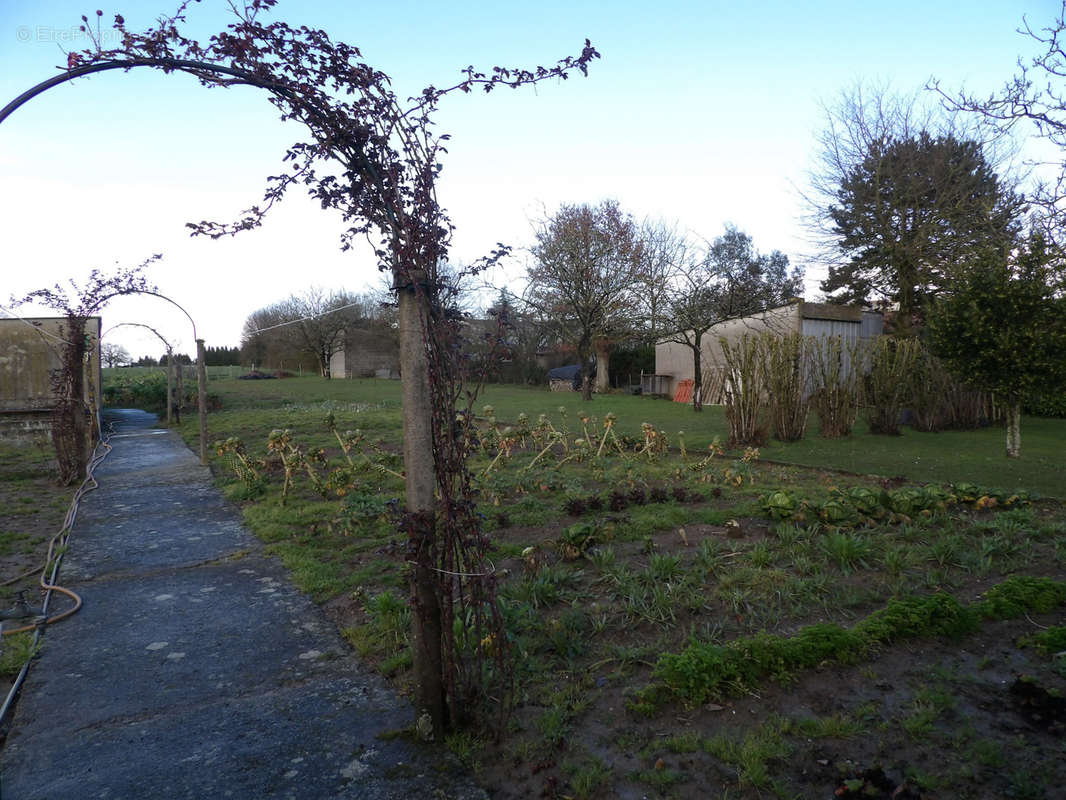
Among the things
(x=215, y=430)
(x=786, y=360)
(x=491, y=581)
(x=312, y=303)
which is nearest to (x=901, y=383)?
(x=786, y=360)

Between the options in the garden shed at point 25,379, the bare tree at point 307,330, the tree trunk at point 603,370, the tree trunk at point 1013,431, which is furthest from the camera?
the bare tree at point 307,330

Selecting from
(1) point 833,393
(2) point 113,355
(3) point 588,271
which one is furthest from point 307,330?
(1) point 833,393

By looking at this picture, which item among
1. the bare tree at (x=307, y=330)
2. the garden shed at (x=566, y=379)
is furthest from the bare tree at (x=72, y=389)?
the bare tree at (x=307, y=330)

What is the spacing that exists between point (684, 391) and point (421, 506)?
71.7 ft

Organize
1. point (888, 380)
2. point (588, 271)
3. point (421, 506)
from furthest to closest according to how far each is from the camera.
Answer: point (588, 271) → point (888, 380) → point (421, 506)

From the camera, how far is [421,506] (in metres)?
2.62

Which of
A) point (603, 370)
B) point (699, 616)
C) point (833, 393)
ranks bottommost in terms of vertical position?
point (699, 616)

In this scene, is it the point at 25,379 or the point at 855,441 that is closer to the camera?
the point at 855,441

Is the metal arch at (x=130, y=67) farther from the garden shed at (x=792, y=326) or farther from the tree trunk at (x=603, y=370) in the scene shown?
the tree trunk at (x=603, y=370)

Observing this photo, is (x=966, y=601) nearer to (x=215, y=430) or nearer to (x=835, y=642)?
(x=835, y=642)

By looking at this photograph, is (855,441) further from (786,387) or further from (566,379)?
(566,379)

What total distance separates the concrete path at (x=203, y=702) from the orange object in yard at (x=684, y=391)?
1951cm

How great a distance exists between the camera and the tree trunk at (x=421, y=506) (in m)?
2.55

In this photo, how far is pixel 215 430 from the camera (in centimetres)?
1541
